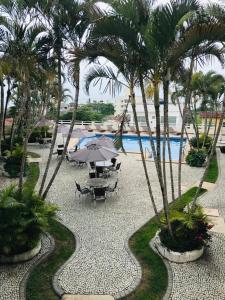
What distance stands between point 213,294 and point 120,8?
6.07m

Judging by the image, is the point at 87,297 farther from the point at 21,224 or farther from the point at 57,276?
the point at 21,224

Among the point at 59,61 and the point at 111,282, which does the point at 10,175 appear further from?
the point at 111,282

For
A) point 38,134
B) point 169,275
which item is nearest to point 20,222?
point 169,275

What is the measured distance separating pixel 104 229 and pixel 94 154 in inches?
164

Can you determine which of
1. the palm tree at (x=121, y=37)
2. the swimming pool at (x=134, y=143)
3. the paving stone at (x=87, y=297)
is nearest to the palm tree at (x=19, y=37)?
the palm tree at (x=121, y=37)

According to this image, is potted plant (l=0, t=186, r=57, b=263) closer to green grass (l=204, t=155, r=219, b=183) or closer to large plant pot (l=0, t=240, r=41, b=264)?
large plant pot (l=0, t=240, r=41, b=264)

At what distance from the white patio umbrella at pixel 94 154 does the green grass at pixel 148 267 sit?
157 inches

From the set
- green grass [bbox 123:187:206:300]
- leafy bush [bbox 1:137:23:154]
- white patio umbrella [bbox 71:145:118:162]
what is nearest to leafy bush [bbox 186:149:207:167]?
white patio umbrella [bbox 71:145:118:162]

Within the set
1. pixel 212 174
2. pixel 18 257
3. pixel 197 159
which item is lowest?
pixel 18 257

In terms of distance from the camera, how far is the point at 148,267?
7453mm

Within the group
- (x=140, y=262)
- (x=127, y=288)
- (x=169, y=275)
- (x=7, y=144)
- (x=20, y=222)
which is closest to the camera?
(x=127, y=288)

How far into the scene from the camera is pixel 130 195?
12.8 m

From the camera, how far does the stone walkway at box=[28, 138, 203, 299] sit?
6848 mm

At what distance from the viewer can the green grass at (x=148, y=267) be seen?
6.54 m
